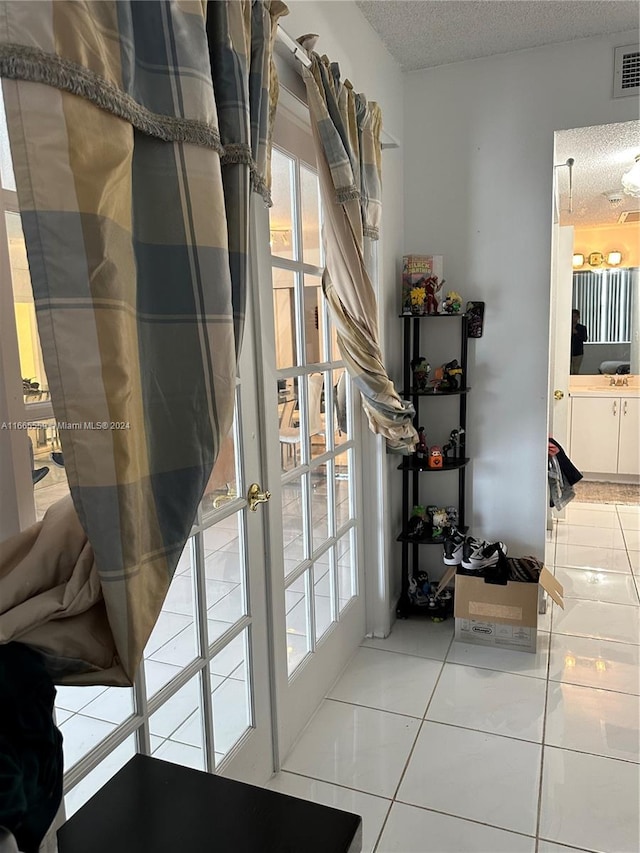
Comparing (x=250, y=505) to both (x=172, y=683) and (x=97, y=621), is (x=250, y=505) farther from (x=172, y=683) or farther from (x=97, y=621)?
(x=97, y=621)

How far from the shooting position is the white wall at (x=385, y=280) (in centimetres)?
250

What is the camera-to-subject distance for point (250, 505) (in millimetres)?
1811

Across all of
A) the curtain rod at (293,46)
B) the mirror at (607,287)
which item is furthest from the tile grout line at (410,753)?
the mirror at (607,287)

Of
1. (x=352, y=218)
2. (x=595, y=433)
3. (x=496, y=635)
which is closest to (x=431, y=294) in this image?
(x=352, y=218)

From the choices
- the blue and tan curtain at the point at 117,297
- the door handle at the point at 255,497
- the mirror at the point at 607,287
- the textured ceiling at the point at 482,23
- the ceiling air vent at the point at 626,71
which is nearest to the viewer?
the blue and tan curtain at the point at 117,297

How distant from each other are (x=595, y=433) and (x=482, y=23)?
4.04 m

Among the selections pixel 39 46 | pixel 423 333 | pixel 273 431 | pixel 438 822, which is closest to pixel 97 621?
pixel 39 46

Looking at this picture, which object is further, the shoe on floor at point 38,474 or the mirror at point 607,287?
the mirror at point 607,287

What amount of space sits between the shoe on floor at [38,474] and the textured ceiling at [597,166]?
2.67 meters

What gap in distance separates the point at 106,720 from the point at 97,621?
45 centimetres

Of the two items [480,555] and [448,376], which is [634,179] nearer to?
[448,376]

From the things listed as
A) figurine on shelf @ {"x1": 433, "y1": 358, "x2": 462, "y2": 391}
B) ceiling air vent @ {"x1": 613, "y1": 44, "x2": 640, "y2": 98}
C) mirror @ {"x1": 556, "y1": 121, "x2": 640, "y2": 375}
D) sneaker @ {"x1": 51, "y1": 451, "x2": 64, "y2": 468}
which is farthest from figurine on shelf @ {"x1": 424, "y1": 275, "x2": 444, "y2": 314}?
mirror @ {"x1": 556, "y1": 121, "x2": 640, "y2": 375}

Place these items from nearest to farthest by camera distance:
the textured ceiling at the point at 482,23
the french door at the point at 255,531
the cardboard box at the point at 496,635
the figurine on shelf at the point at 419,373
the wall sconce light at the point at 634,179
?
1. the french door at the point at 255,531
2. the textured ceiling at the point at 482,23
3. the cardboard box at the point at 496,635
4. the figurine on shelf at the point at 419,373
5. the wall sconce light at the point at 634,179

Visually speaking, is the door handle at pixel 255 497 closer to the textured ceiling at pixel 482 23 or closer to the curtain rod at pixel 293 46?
the curtain rod at pixel 293 46
